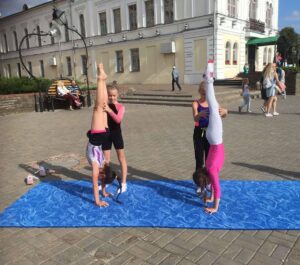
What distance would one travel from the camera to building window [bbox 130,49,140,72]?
1157 inches

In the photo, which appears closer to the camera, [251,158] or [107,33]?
[251,158]

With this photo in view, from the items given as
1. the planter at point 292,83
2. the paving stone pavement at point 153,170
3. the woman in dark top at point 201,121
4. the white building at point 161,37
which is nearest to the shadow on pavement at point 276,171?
the paving stone pavement at point 153,170

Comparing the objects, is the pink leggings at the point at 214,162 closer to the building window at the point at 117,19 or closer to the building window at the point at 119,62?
the building window at the point at 119,62

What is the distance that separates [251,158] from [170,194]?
95.3 inches

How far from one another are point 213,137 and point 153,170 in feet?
7.15

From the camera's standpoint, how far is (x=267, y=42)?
90.4 feet

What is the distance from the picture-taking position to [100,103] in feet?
13.3

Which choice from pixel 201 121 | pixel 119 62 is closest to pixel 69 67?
pixel 119 62

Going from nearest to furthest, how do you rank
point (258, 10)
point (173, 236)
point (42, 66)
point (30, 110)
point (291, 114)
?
point (173, 236) → point (291, 114) → point (30, 110) → point (258, 10) → point (42, 66)

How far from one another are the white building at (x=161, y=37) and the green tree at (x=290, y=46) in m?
1.44

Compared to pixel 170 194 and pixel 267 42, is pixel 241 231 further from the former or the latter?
pixel 267 42

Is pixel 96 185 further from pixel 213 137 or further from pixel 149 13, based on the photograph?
pixel 149 13

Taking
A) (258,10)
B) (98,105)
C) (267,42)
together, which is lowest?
(98,105)

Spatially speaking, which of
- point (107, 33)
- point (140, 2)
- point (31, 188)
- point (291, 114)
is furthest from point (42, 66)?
point (31, 188)
